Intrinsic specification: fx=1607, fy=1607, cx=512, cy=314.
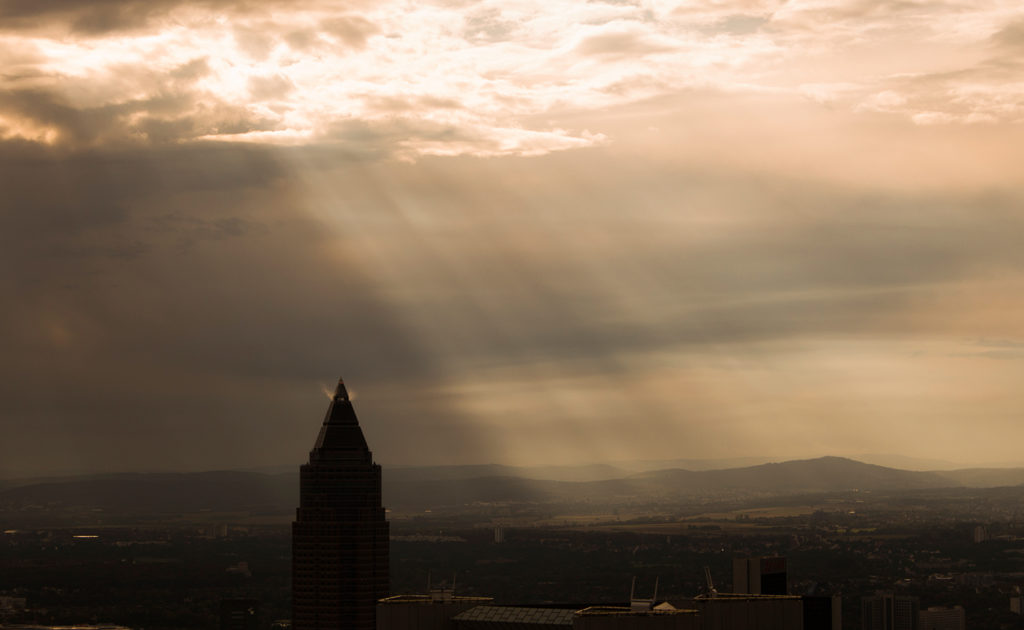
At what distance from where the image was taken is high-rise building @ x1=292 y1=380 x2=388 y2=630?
598ft

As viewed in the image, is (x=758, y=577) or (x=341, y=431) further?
(x=341, y=431)

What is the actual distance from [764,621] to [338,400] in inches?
4742

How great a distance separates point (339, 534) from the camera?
189 m

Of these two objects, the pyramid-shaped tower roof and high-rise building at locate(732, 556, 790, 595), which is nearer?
high-rise building at locate(732, 556, 790, 595)

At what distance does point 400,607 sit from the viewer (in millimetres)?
81188

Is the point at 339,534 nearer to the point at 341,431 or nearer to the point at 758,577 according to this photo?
the point at 341,431

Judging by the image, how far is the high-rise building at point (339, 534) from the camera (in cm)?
18212

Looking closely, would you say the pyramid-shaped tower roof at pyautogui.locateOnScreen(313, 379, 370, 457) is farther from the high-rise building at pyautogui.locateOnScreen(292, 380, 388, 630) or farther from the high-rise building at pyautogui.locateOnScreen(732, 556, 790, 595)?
the high-rise building at pyautogui.locateOnScreen(732, 556, 790, 595)

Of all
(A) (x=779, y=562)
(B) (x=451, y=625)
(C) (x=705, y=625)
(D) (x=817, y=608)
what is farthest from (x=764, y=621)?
(A) (x=779, y=562)

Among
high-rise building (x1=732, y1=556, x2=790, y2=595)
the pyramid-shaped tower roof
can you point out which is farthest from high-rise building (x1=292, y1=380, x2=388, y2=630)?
high-rise building (x1=732, y1=556, x2=790, y2=595)

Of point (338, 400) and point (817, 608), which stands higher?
point (338, 400)

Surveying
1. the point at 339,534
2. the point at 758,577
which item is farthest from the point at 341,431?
the point at 758,577

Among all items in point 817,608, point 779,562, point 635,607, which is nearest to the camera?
point 635,607

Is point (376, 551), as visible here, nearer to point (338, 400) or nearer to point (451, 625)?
point (338, 400)
